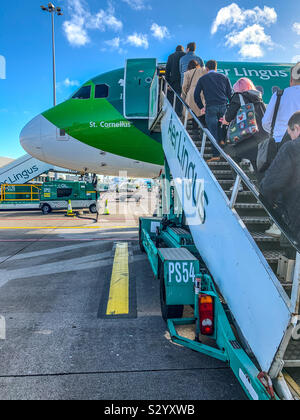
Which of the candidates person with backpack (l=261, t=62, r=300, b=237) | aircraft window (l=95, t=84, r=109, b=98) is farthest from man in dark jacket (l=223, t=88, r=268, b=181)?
aircraft window (l=95, t=84, r=109, b=98)

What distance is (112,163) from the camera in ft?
30.2

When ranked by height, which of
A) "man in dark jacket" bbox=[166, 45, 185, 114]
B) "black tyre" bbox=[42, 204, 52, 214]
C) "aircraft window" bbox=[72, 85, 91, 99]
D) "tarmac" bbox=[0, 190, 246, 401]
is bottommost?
"tarmac" bbox=[0, 190, 246, 401]

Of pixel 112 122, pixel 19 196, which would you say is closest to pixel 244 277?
pixel 112 122

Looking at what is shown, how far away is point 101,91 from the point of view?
29.1 feet

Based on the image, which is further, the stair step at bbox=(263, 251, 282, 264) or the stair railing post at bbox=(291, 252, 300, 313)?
the stair step at bbox=(263, 251, 282, 264)

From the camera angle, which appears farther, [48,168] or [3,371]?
[48,168]

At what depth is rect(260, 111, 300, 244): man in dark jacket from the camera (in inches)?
85.0

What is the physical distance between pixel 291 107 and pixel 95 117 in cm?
661

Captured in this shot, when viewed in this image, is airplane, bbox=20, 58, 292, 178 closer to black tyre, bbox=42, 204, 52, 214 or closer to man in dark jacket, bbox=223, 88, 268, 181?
man in dark jacket, bbox=223, 88, 268, 181

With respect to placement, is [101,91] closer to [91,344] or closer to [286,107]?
[286,107]

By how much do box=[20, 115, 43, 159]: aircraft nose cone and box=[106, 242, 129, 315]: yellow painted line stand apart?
14.6ft

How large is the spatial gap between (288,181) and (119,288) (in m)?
3.96

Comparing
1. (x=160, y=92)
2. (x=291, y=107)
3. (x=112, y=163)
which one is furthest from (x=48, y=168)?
(x=291, y=107)
